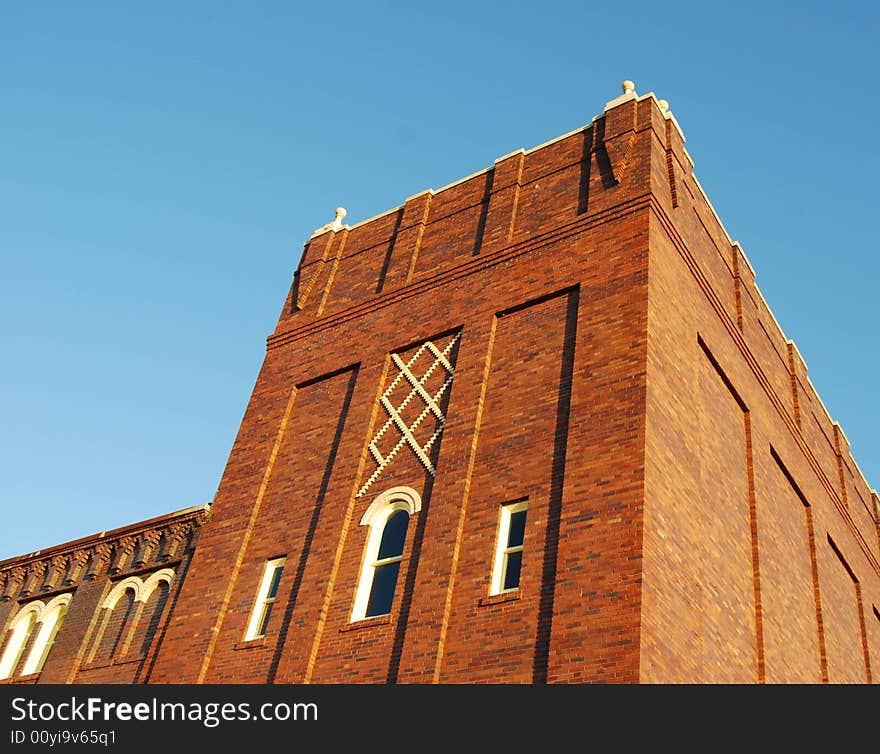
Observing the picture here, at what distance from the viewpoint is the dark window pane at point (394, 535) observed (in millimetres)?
16578

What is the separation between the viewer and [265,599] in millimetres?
17609

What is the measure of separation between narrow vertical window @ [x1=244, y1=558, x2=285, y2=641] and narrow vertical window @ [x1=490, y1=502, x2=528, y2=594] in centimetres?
431

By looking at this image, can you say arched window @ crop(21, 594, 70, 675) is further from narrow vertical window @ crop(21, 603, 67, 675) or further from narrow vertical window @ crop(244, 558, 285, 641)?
narrow vertical window @ crop(244, 558, 285, 641)

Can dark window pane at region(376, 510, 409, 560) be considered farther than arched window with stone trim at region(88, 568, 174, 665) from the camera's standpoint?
No

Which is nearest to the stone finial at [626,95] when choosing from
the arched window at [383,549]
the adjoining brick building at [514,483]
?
Result: the adjoining brick building at [514,483]

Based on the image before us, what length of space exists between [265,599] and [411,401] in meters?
4.08

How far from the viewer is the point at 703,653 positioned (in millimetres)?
14328

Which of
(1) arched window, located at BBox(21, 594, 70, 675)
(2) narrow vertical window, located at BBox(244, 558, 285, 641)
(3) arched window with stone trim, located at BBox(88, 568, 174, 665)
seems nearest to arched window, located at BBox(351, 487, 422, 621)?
(2) narrow vertical window, located at BBox(244, 558, 285, 641)

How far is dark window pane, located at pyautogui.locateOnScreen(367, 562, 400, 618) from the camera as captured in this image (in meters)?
16.0

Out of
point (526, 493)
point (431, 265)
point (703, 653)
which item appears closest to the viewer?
point (703, 653)

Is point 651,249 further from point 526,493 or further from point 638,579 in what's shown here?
point 638,579

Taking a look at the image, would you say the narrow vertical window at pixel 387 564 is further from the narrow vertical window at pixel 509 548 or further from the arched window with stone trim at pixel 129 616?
the arched window with stone trim at pixel 129 616
